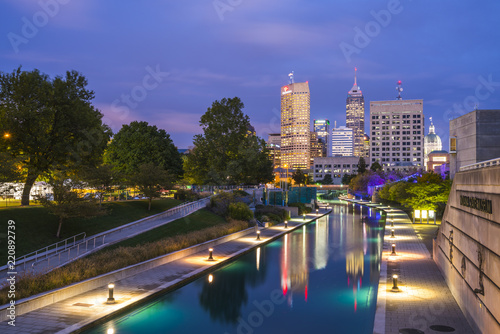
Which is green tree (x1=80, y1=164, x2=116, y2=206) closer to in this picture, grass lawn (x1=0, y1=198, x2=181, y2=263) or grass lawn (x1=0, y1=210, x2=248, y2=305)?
grass lawn (x1=0, y1=198, x2=181, y2=263)

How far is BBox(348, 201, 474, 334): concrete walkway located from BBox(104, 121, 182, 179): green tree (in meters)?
37.3

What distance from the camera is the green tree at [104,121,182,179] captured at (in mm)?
56656

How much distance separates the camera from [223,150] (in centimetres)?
6588

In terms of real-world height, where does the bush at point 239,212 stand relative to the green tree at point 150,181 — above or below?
below

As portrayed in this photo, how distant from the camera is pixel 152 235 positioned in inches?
1276

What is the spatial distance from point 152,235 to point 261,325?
17.5 meters

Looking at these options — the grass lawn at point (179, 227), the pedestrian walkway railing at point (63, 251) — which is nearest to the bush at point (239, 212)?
the grass lawn at point (179, 227)

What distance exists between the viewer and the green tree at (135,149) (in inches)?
2231

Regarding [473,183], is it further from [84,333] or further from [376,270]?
[84,333]

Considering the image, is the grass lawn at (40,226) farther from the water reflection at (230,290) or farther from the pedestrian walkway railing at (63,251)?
the water reflection at (230,290)

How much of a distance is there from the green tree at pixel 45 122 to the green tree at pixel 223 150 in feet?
94.5

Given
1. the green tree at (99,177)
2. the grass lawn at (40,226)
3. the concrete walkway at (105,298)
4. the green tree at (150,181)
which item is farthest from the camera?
the green tree at (150,181)

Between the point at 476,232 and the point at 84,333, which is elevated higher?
the point at 476,232

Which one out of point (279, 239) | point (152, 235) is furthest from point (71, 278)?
point (279, 239)
